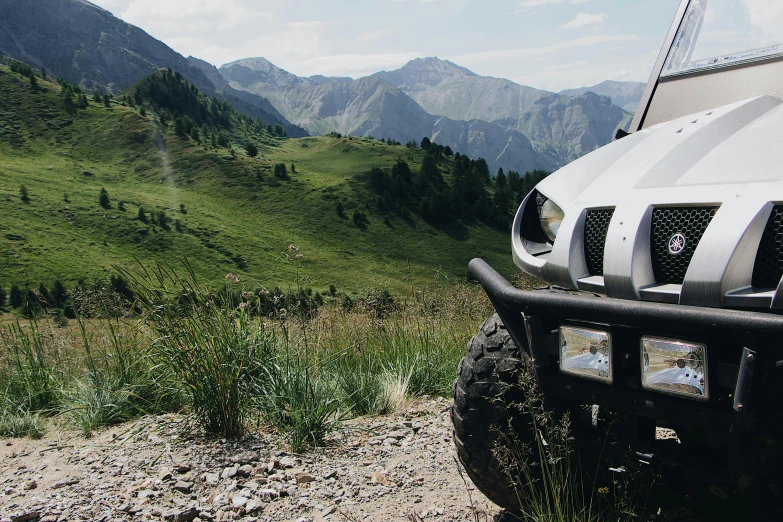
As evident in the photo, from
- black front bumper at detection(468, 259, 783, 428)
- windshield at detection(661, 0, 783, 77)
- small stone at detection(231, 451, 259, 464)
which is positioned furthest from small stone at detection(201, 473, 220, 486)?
windshield at detection(661, 0, 783, 77)

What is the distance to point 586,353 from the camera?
2.26 m

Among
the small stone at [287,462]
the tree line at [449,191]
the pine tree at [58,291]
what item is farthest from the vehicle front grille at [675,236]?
the tree line at [449,191]

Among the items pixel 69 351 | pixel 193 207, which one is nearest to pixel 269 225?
pixel 193 207

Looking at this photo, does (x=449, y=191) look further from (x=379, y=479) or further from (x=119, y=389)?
(x=379, y=479)

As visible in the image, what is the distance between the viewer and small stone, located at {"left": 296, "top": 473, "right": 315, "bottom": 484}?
3506mm

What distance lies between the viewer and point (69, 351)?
18.7 ft

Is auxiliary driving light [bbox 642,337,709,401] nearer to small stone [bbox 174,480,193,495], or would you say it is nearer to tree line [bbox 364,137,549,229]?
small stone [bbox 174,480,193,495]

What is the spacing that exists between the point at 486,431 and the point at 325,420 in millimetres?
1659

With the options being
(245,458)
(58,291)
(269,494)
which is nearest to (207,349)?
(245,458)

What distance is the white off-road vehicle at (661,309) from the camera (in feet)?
6.42

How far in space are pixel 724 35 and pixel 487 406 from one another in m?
2.73

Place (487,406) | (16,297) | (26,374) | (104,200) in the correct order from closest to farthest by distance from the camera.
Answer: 1. (487,406)
2. (26,374)
3. (16,297)
4. (104,200)

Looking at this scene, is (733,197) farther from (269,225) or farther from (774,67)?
(269,225)

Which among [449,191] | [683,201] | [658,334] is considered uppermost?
[683,201]
